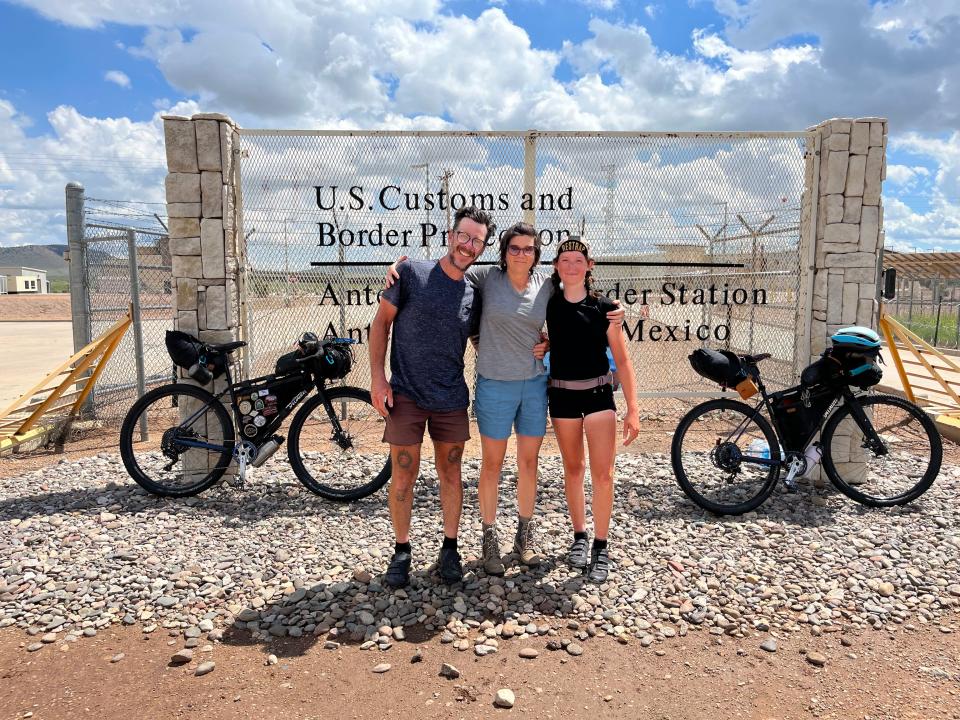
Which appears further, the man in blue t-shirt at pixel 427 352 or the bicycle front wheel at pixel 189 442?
the bicycle front wheel at pixel 189 442

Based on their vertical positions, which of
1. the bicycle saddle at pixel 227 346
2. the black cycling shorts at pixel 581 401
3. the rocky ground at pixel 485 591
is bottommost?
the rocky ground at pixel 485 591

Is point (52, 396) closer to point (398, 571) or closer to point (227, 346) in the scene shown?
point (227, 346)

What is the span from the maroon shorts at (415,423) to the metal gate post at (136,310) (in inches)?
160

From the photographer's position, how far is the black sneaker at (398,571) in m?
3.54

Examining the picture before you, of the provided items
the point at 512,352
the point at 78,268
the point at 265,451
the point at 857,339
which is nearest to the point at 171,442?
the point at 265,451

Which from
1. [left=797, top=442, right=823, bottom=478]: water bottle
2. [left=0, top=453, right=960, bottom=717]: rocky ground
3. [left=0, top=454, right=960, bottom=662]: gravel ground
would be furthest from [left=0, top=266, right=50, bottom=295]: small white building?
[left=797, top=442, right=823, bottom=478]: water bottle

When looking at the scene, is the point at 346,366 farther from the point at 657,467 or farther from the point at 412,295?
the point at 657,467

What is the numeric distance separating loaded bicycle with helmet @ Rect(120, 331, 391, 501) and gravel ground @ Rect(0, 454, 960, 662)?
19cm

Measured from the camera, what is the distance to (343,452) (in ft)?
17.6

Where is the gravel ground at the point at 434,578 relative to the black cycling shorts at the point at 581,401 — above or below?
below

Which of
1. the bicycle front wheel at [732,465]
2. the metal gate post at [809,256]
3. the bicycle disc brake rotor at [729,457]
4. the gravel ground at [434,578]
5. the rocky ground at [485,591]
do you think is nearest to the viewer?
the rocky ground at [485,591]

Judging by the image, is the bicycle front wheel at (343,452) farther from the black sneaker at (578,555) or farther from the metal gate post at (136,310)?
the metal gate post at (136,310)

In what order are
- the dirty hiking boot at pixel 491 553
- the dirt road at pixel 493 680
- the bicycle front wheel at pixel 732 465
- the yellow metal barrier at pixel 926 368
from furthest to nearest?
the yellow metal barrier at pixel 926 368, the bicycle front wheel at pixel 732 465, the dirty hiking boot at pixel 491 553, the dirt road at pixel 493 680

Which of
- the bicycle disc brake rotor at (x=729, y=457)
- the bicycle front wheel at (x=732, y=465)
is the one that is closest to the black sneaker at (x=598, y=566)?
the bicycle front wheel at (x=732, y=465)
